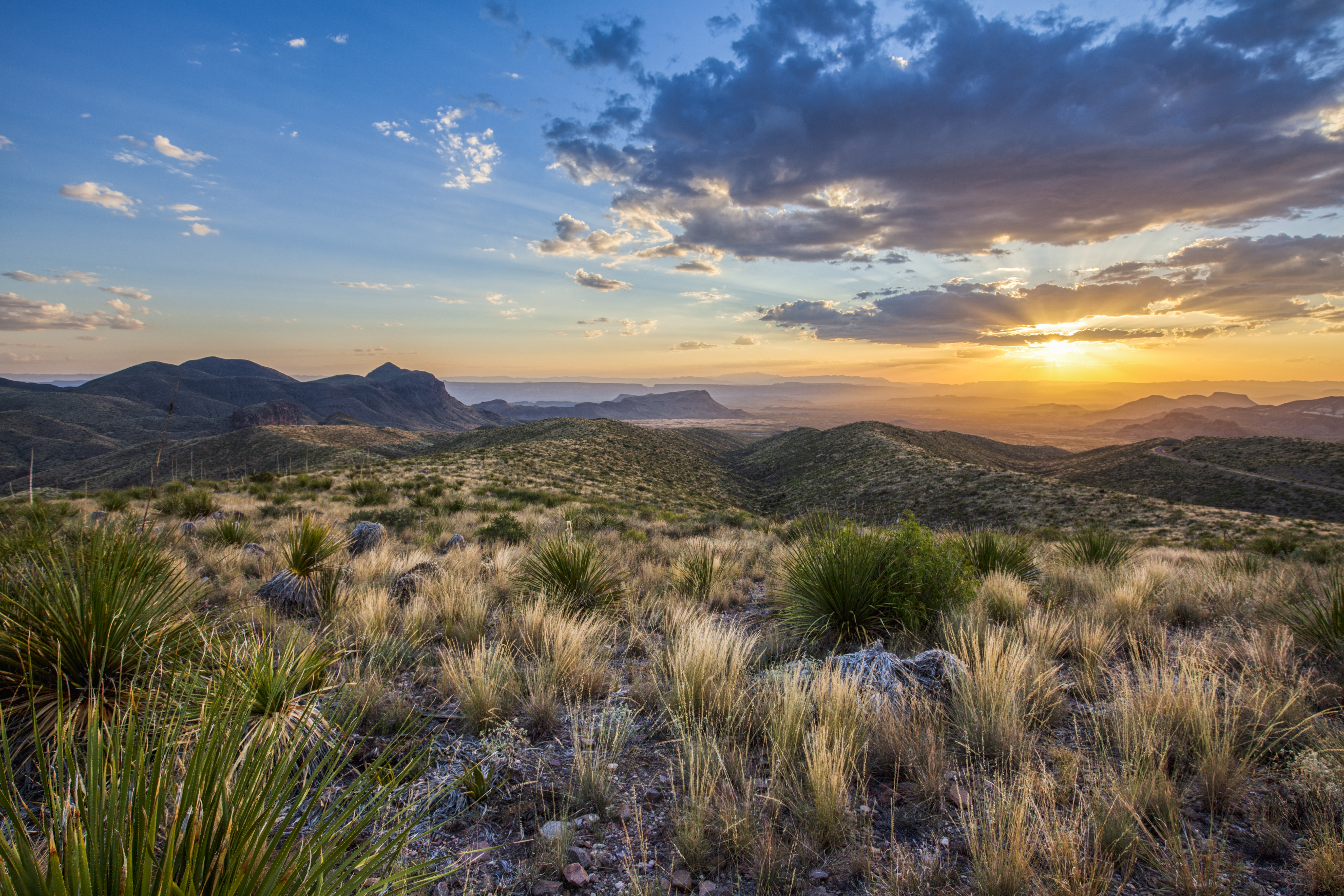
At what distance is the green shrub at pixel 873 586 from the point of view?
16.6 feet

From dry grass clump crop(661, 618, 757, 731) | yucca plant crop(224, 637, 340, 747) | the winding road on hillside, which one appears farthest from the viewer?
the winding road on hillside

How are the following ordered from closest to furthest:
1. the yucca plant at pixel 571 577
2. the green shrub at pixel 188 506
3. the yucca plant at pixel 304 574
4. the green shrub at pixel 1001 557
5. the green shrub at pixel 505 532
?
the yucca plant at pixel 304 574 < the yucca plant at pixel 571 577 < the green shrub at pixel 1001 557 < the green shrub at pixel 505 532 < the green shrub at pixel 188 506

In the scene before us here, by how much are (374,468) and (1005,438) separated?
222 meters

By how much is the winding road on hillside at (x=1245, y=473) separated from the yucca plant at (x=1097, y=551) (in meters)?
47.2

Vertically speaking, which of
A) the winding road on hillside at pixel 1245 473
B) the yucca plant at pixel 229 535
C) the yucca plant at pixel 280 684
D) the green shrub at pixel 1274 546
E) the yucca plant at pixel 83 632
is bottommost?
the winding road on hillside at pixel 1245 473

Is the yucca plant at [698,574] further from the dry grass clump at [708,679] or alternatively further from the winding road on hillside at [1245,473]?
the winding road on hillside at [1245,473]

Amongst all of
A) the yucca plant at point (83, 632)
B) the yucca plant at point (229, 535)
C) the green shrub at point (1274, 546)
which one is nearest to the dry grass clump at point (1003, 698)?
the yucca plant at point (83, 632)

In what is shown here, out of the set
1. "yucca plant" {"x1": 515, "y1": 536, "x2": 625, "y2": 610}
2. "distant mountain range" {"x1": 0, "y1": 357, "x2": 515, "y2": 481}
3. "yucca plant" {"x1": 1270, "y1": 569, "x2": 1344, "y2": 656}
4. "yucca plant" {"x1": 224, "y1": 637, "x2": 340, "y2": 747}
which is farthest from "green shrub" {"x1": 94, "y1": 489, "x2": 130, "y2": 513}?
"distant mountain range" {"x1": 0, "y1": 357, "x2": 515, "y2": 481}

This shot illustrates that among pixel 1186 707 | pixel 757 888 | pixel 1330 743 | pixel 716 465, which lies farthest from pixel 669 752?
Answer: pixel 716 465

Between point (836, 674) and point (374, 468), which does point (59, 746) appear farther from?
point (374, 468)

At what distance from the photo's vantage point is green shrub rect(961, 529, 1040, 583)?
7.31 m

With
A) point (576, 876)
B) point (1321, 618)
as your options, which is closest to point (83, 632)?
point (576, 876)

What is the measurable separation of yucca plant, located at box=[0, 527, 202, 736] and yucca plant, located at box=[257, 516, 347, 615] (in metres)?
2.16

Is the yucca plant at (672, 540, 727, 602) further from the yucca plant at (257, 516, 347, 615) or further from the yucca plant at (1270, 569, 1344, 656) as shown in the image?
the yucca plant at (1270, 569, 1344, 656)
